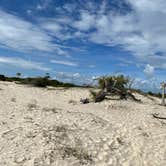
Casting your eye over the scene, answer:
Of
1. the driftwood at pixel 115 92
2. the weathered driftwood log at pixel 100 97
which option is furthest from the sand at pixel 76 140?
the driftwood at pixel 115 92

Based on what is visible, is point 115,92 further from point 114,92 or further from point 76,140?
point 76,140

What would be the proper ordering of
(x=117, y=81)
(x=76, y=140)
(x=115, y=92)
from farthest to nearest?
(x=117, y=81)
(x=115, y=92)
(x=76, y=140)

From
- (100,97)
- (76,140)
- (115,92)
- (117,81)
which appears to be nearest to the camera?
(76,140)

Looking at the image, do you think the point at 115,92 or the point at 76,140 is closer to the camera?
the point at 76,140

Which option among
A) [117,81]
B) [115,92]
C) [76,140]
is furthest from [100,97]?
[76,140]

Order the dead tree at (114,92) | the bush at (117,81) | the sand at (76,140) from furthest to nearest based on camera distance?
the bush at (117,81), the dead tree at (114,92), the sand at (76,140)

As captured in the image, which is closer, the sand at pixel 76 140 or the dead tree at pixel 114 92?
the sand at pixel 76 140

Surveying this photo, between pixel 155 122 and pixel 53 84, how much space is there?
2694 centimetres

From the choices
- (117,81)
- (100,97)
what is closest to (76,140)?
(100,97)

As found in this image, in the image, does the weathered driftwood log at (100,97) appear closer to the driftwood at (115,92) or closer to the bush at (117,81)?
the driftwood at (115,92)

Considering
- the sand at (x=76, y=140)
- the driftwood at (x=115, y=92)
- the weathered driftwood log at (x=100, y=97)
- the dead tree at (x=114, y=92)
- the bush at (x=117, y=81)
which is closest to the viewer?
the sand at (x=76, y=140)

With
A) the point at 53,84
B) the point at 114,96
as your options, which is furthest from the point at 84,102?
the point at 53,84

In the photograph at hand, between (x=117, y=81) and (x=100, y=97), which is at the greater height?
(x=117, y=81)

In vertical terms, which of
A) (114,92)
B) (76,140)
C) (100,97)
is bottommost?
(76,140)
